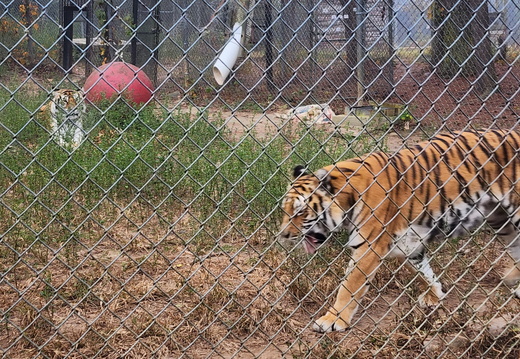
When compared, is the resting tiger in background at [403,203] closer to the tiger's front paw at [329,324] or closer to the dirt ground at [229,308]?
the tiger's front paw at [329,324]

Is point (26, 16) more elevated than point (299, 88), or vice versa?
point (299, 88)

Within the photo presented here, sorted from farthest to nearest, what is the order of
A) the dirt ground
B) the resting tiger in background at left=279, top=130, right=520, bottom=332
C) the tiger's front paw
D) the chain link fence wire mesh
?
1. the resting tiger in background at left=279, top=130, right=520, bottom=332
2. the tiger's front paw
3. the dirt ground
4. the chain link fence wire mesh

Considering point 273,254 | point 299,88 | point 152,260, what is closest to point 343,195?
point 273,254

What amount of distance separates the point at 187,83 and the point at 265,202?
667cm

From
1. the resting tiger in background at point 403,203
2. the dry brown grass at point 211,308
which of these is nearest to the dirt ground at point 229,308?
the dry brown grass at point 211,308

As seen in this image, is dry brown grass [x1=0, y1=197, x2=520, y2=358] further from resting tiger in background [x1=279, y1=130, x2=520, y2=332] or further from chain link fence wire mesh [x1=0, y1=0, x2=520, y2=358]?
resting tiger in background [x1=279, y1=130, x2=520, y2=332]

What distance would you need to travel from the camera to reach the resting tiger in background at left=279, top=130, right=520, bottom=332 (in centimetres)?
322

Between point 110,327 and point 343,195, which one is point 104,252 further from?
point 343,195

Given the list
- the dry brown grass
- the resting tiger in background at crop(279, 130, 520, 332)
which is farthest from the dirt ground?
the resting tiger in background at crop(279, 130, 520, 332)

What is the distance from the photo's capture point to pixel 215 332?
9.49 feet

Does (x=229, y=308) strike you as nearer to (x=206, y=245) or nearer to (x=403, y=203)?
(x=206, y=245)

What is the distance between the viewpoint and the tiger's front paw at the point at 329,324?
312 centimetres

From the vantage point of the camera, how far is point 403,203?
10.7 ft

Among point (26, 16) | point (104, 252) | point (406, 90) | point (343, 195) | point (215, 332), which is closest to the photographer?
point (215, 332)
